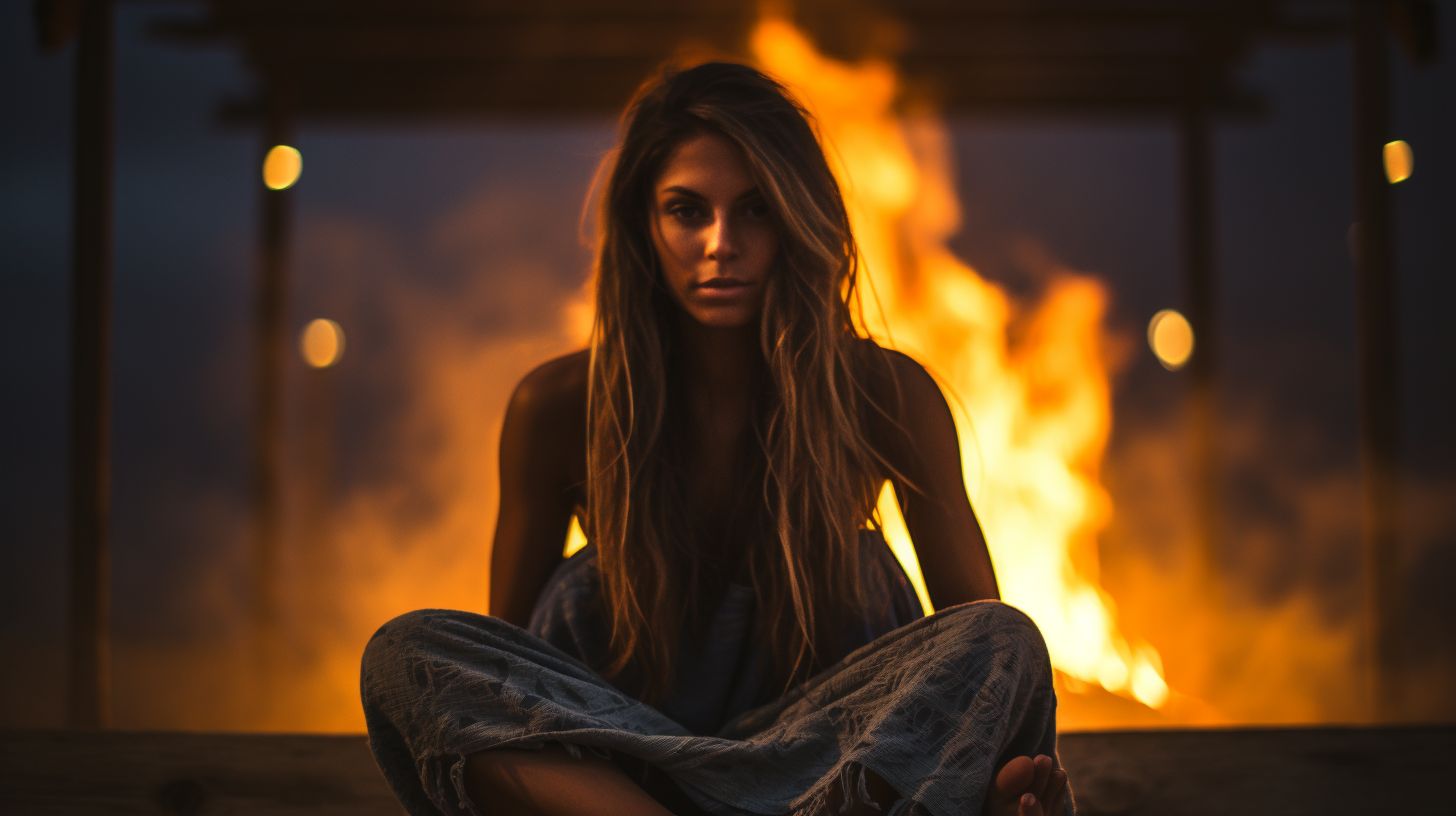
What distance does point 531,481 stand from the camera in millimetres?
2258

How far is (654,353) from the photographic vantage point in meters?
2.22

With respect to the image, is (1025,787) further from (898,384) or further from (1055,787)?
(898,384)

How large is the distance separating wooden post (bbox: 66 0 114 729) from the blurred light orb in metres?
4.29

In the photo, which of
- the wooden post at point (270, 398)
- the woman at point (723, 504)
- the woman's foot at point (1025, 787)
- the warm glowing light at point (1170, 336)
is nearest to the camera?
the woman's foot at point (1025, 787)

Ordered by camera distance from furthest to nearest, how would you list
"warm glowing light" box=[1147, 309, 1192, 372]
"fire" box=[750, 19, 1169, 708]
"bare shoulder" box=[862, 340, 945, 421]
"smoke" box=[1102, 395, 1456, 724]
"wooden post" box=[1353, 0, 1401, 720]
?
"warm glowing light" box=[1147, 309, 1192, 372], "smoke" box=[1102, 395, 1456, 724], "fire" box=[750, 19, 1169, 708], "wooden post" box=[1353, 0, 1401, 720], "bare shoulder" box=[862, 340, 945, 421]

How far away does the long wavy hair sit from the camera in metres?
2.11

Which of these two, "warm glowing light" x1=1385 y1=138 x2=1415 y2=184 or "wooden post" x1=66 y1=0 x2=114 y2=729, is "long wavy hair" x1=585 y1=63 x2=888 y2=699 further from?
"warm glowing light" x1=1385 y1=138 x2=1415 y2=184

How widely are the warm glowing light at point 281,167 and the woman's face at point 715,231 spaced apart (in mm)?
4502

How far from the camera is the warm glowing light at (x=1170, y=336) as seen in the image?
6.95m

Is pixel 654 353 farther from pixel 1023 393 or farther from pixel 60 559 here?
pixel 60 559

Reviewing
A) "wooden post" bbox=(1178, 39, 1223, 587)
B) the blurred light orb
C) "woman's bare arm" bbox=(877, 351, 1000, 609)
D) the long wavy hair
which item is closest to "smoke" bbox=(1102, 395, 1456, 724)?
"wooden post" bbox=(1178, 39, 1223, 587)

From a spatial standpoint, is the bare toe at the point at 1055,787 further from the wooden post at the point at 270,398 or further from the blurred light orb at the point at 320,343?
the blurred light orb at the point at 320,343

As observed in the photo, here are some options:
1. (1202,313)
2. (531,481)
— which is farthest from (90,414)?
(1202,313)

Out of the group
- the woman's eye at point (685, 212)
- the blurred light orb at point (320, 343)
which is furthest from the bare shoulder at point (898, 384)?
the blurred light orb at point (320, 343)
